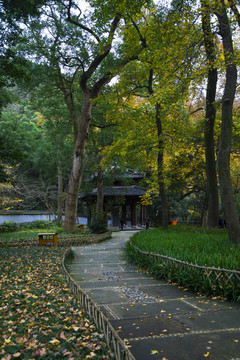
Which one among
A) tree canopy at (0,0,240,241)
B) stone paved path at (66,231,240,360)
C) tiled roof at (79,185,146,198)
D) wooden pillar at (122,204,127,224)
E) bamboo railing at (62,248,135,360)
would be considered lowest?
stone paved path at (66,231,240,360)

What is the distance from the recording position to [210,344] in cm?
334

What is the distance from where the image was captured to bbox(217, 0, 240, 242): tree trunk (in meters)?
8.08

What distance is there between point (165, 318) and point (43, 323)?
1.74 meters

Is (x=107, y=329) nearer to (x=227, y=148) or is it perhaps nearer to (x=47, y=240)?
(x=227, y=148)

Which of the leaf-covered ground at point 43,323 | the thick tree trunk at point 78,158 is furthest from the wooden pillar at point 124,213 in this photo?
the leaf-covered ground at point 43,323

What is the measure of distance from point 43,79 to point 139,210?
19078mm

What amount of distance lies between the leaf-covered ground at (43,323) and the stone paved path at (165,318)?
0.58m

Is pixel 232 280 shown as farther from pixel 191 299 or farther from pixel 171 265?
pixel 171 265

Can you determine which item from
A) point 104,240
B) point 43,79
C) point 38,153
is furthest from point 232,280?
point 38,153

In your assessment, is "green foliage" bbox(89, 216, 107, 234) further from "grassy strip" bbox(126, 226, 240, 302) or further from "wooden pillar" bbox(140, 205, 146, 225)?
"wooden pillar" bbox(140, 205, 146, 225)

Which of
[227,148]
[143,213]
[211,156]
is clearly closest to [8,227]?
[143,213]

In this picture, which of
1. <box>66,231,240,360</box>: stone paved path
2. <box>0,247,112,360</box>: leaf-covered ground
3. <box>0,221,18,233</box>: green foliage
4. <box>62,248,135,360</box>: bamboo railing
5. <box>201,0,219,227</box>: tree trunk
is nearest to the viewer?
<box>62,248,135,360</box>: bamboo railing

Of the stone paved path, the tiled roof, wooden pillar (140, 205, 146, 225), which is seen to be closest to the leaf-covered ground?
the stone paved path

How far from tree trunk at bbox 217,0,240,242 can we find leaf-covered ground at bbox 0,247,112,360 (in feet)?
15.6
